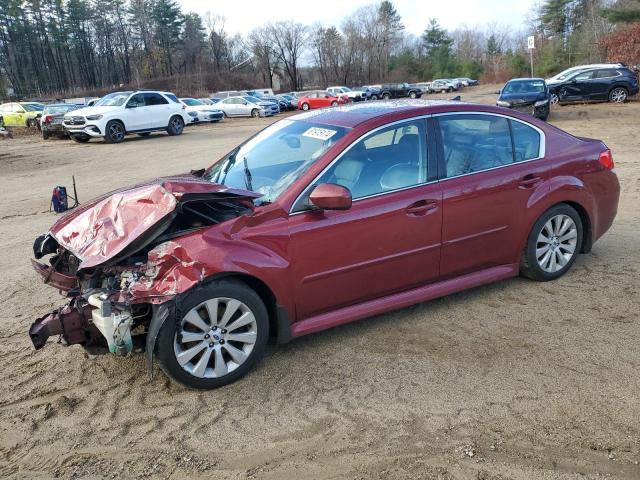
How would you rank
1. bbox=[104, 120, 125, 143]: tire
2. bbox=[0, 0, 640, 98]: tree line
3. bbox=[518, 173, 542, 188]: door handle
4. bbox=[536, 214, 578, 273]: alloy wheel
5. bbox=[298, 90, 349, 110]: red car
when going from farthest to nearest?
bbox=[0, 0, 640, 98]: tree line, bbox=[298, 90, 349, 110]: red car, bbox=[104, 120, 125, 143]: tire, bbox=[536, 214, 578, 273]: alloy wheel, bbox=[518, 173, 542, 188]: door handle

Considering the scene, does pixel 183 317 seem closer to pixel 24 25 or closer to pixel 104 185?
pixel 104 185

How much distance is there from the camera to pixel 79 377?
3.79 meters

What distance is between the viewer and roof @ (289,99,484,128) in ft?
14.0

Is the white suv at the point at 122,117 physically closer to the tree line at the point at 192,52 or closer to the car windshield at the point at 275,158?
the car windshield at the point at 275,158

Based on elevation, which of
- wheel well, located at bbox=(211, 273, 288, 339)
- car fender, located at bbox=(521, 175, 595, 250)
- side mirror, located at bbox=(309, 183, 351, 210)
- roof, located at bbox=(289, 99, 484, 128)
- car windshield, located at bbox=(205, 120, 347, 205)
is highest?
roof, located at bbox=(289, 99, 484, 128)

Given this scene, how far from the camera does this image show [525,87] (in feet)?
66.1

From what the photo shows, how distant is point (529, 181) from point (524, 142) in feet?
1.21

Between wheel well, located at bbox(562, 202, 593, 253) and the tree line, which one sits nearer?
wheel well, located at bbox(562, 202, 593, 253)

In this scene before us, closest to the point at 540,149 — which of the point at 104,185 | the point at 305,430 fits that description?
the point at 305,430

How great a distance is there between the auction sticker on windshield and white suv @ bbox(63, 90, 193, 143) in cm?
1695

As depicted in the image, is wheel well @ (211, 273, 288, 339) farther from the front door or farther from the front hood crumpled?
the front hood crumpled

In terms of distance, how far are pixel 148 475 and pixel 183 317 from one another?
0.90 meters

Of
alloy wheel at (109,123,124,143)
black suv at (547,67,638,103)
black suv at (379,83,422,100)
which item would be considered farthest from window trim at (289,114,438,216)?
black suv at (379,83,422,100)

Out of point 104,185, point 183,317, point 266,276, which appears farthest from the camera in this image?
point 104,185
